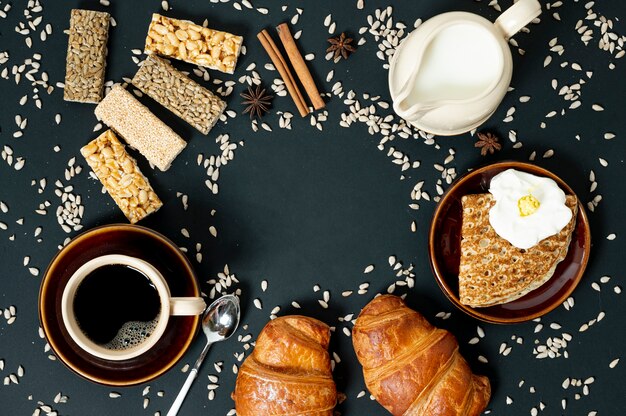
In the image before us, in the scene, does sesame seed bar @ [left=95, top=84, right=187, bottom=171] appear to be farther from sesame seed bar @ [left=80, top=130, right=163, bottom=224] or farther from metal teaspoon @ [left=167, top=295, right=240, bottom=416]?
metal teaspoon @ [left=167, top=295, right=240, bottom=416]

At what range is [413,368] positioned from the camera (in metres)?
2.03

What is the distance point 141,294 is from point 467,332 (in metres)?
1.06

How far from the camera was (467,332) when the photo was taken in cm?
225

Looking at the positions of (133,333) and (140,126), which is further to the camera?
(140,126)

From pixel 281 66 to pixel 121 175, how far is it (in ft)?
2.06

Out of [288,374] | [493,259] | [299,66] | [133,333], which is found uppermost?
[299,66]

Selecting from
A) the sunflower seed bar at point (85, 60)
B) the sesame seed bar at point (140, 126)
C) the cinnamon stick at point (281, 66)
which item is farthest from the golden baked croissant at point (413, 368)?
the sunflower seed bar at point (85, 60)

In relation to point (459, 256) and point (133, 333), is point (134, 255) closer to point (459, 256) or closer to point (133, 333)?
point (133, 333)

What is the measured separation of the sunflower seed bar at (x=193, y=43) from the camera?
7.16 feet

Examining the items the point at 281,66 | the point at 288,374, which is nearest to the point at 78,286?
the point at 288,374

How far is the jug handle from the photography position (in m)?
1.83

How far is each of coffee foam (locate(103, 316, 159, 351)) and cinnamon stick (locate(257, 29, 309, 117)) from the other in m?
0.82

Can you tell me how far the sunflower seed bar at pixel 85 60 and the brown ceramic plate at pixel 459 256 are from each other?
46.1 inches

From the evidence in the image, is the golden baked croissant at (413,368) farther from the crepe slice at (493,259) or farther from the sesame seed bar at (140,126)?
the sesame seed bar at (140,126)
